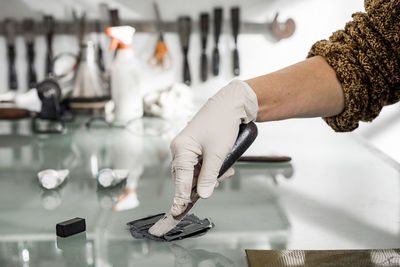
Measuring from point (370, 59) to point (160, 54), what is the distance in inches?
76.7

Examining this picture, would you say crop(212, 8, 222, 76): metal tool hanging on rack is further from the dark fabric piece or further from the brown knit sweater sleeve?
the dark fabric piece

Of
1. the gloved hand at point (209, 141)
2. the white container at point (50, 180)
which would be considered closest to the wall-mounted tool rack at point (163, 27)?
the white container at point (50, 180)

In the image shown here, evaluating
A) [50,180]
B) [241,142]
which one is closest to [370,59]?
[241,142]

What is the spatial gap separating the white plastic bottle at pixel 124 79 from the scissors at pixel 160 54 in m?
0.51

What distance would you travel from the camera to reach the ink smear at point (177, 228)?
39.6 inches

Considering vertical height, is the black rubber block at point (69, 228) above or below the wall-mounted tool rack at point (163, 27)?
below

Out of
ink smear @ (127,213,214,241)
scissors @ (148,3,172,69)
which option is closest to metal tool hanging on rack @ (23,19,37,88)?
scissors @ (148,3,172,69)

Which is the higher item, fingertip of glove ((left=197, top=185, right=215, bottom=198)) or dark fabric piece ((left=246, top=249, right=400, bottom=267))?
fingertip of glove ((left=197, top=185, right=215, bottom=198))

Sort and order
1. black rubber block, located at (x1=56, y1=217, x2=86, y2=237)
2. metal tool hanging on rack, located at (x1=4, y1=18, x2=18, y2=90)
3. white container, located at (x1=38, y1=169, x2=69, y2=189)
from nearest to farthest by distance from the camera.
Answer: black rubber block, located at (x1=56, y1=217, x2=86, y2=237), white container, located at (x1=38, y1=169, x2=69, y2=189), metal tool hanging on rack, located at (x1=4, y1=18, x2=18, y2=90)

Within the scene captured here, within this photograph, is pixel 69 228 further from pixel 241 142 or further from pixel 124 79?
pixel 124 79

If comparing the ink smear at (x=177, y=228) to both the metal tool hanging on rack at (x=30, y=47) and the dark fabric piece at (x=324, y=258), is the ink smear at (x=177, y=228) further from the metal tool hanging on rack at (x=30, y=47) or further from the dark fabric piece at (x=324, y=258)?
the metal tool hanging on rack at (x=30, y=47)

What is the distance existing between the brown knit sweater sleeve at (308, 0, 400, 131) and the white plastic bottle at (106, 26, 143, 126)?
1394mm

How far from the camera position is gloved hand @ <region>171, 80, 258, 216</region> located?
40.1 inches

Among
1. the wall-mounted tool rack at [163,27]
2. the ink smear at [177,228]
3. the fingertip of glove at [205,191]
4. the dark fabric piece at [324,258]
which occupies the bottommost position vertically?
the ink smear at [177,228]
